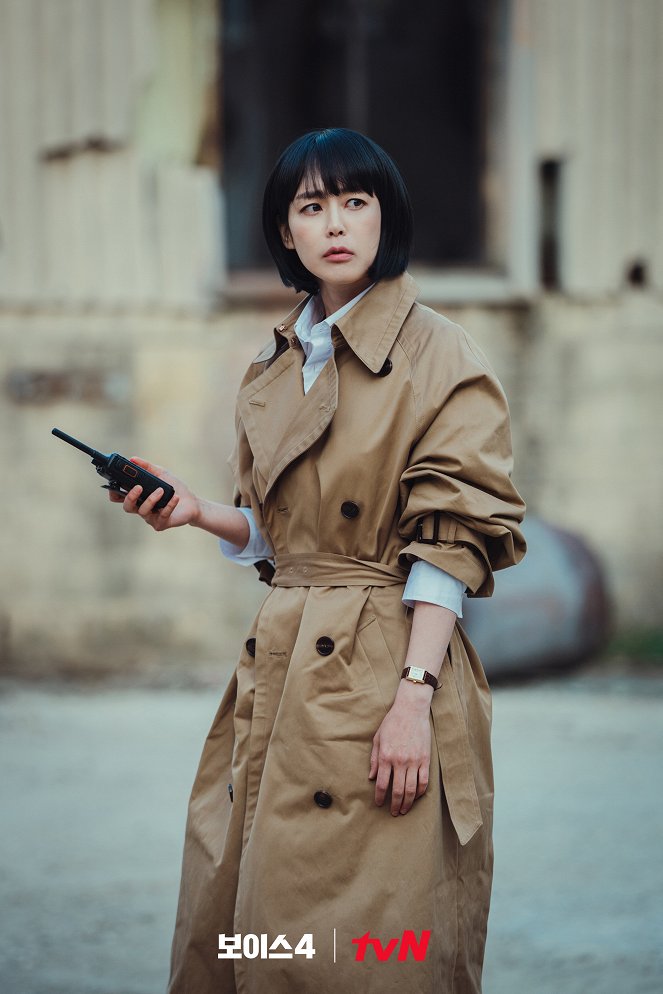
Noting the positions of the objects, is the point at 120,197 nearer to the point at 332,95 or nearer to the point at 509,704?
the point at 332,95

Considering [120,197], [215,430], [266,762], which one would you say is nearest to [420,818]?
[266,762]

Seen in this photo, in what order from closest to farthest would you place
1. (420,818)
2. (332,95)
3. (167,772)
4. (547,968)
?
(420,818)
(547,968)
(167,772)
(332,95)

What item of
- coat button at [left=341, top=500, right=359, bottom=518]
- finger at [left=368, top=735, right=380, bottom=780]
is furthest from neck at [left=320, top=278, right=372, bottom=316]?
finger at [left=368, top=735, right=380, bottom=780]

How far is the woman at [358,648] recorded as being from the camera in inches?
80.0

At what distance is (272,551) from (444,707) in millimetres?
533

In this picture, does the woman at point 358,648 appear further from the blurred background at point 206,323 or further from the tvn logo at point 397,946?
the blurred background at point 206,323

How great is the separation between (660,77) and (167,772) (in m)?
4.71

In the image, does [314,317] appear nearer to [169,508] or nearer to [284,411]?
[284,411]

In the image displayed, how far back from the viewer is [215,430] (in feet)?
22.2

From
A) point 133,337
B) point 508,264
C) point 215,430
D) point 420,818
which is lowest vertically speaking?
point 420,818

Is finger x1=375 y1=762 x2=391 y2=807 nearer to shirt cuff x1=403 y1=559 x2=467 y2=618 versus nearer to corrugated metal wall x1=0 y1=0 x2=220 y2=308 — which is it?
shirt cuff x1=403 y1=559 x2=467 y2=618

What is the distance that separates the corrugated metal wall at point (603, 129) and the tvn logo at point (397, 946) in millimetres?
5462

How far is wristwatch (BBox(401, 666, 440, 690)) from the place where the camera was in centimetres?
205

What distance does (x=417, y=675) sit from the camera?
6.75 feet
